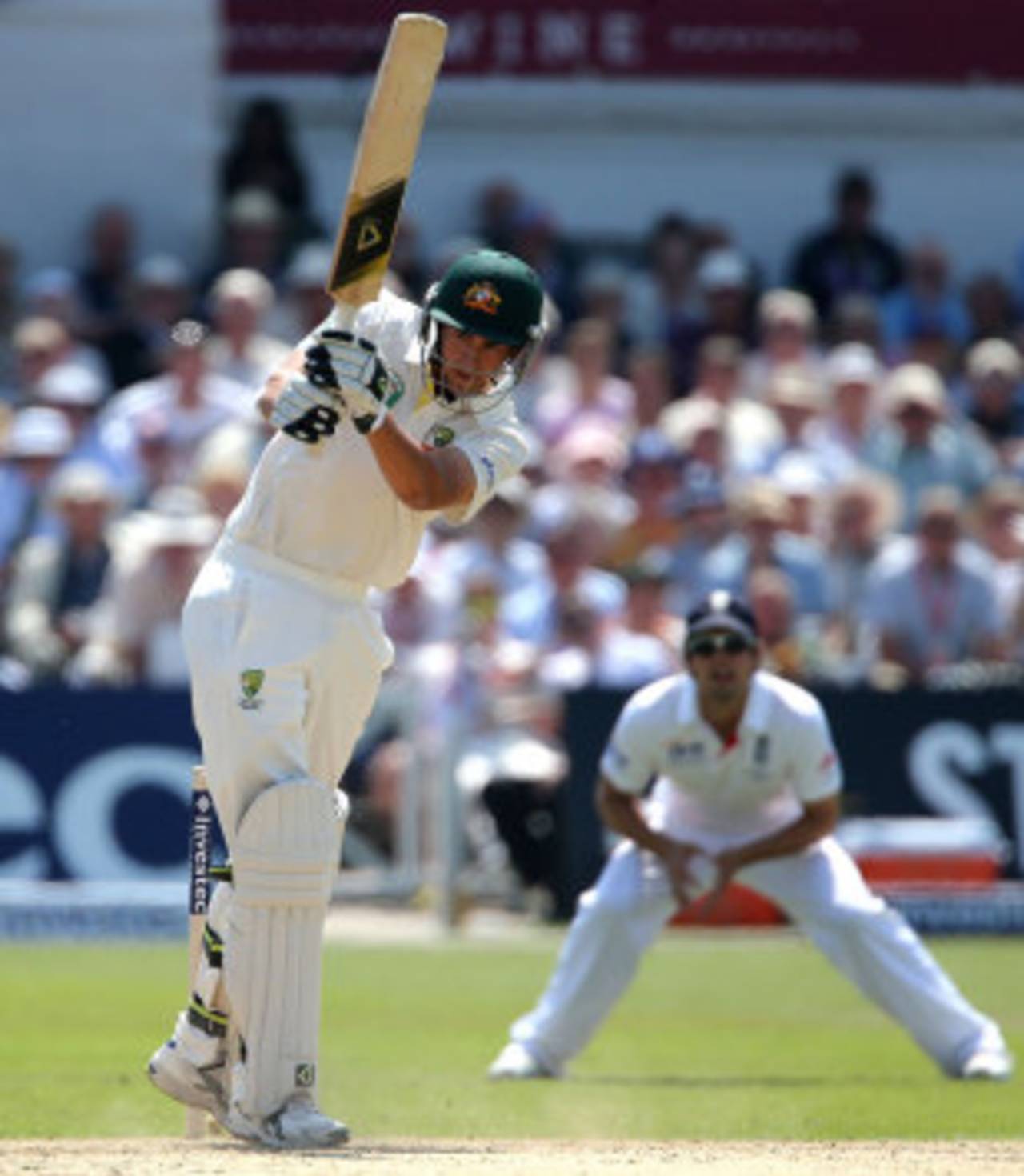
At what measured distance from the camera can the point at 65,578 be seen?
573 inches

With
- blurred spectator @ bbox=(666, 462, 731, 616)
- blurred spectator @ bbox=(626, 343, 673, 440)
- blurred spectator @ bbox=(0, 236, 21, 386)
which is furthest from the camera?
blurred spectator @ bbox=(0, 236, 21, 386)

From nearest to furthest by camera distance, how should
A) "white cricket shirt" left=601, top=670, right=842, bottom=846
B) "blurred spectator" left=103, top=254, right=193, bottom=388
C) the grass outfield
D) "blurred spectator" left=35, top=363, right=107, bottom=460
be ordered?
the grass outfield → "white cricket shirt" left=601, top=670, right=842, bottom=846 → "blurred spectator" left=35, top=363, right=107, bottom=460 → "blurred spectator" left=103, top=254, right=193, bottom=388

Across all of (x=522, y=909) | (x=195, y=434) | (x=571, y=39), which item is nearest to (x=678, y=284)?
(x=571, y=39)

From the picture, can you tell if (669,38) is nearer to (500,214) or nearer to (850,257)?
(850,257)

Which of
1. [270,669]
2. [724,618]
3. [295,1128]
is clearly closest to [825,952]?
[724,618]

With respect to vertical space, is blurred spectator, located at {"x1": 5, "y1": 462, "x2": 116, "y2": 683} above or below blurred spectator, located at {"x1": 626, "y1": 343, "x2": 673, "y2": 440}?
below

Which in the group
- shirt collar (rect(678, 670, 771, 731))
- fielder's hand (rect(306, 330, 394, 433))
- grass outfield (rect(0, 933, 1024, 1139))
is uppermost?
fielder's hand (rect(306, 330, 394, 433))

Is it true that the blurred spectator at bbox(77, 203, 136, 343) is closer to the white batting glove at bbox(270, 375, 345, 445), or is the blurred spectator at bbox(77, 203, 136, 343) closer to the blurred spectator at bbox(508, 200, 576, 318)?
the blurred spectator at bbox(508, 200, 576, 318)

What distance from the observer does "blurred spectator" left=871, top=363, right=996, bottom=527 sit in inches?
617

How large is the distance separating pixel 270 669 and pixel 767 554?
7.73 m

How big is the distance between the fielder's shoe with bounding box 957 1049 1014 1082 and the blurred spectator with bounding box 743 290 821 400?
6.97 metres

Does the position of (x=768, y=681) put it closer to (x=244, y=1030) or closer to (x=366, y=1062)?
(x=366, y=1062)

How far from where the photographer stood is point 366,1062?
1002cm

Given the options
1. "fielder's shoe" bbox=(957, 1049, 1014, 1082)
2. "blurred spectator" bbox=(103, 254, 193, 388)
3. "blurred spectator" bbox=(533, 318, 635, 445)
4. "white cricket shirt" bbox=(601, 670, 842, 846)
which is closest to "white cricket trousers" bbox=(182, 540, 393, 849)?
"white cricket shirt" bbox=(601, 670, 842, 846)
